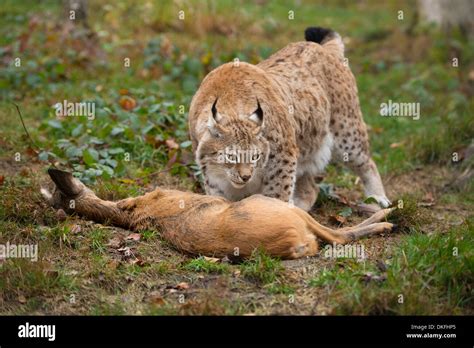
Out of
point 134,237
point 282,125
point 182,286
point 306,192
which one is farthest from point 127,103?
point 182,286

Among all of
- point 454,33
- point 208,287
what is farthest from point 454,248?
point 454,33

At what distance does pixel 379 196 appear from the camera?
8.52 m

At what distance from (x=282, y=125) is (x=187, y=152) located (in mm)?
1734

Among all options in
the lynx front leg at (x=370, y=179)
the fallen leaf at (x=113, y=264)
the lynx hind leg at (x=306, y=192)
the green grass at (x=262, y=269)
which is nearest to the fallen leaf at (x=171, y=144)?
the lynx hind leg at (x=306, y=192)

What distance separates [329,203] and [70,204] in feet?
9.38

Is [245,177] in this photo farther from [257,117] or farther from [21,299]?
[21,299]

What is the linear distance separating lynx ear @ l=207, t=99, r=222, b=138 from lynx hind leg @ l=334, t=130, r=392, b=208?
76.3 inches

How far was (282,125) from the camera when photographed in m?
7.31

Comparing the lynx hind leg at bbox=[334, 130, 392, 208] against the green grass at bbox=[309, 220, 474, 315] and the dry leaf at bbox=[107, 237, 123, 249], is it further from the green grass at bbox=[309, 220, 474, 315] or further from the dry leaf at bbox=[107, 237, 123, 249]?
the dry leaf at bbox=[107, 237, 123, 249]

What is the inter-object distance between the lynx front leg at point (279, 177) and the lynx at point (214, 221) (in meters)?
0.62

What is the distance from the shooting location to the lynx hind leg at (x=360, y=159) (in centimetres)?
839

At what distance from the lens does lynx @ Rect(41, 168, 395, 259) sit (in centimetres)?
613

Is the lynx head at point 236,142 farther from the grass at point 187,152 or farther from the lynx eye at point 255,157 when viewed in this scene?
the grass at point 187,152

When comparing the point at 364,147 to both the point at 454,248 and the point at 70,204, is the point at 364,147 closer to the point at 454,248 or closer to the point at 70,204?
the point at 454,248
